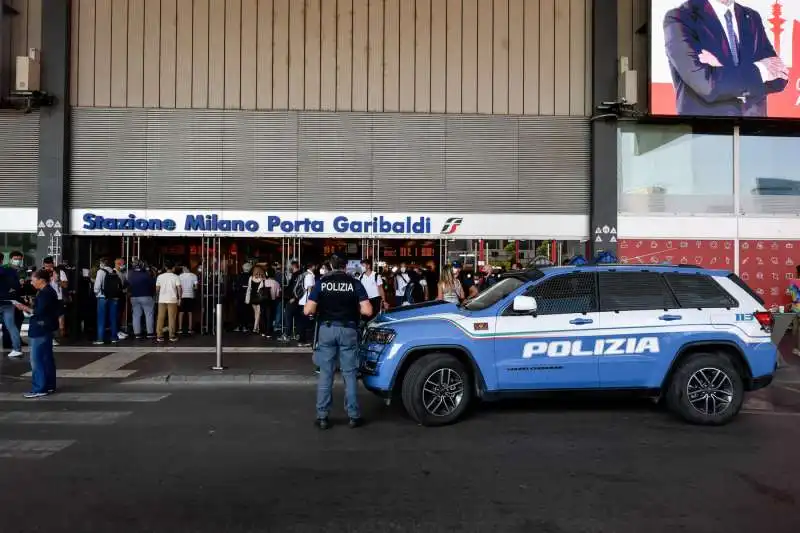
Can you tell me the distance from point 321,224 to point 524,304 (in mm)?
10118

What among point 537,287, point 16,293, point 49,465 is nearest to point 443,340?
point 537,287

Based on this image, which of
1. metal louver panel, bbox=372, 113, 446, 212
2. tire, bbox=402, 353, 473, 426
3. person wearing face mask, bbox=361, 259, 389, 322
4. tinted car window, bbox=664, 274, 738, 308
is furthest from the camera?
metal louver panel, bbox=372, 113, 446, 212

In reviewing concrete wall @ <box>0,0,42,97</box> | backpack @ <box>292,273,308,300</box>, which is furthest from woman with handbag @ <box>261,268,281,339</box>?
concrete wall @ <box>0,0,42,97</box>

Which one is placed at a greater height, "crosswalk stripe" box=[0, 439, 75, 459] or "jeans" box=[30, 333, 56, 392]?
"jeans" box=[30, 333, 56, 392]

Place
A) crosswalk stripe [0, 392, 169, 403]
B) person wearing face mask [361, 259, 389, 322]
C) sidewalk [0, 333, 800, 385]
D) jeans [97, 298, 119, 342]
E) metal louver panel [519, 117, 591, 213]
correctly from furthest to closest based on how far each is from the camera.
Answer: metal louver panel [519, 117, 591, 213] → jeans [97, 298, 119, 342] → person wearing face mask [361, 259, 389, 322] → sidewalk [0, 333, 800, 385] → crosswalk stripe [0, 392, 169, 403]

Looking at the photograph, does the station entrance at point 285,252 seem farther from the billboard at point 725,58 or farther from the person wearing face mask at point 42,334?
the person wearing face mask at point 42,334

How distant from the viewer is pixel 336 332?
23.6 feet

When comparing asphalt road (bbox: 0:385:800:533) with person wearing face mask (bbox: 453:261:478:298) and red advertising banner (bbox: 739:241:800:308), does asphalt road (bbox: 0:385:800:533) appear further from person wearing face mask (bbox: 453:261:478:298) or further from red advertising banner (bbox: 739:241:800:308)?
red advertising banner (bbox: 739:241:800:308)

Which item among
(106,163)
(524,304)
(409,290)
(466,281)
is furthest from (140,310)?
(524,304)

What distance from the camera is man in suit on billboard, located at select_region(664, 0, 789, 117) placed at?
16.3m

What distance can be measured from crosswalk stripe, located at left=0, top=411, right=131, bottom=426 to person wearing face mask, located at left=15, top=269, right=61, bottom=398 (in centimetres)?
105

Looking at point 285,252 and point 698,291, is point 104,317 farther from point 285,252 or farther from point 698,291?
point 698,291

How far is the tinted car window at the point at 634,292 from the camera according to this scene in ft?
25.4

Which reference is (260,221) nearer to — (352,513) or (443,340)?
(443,340)
